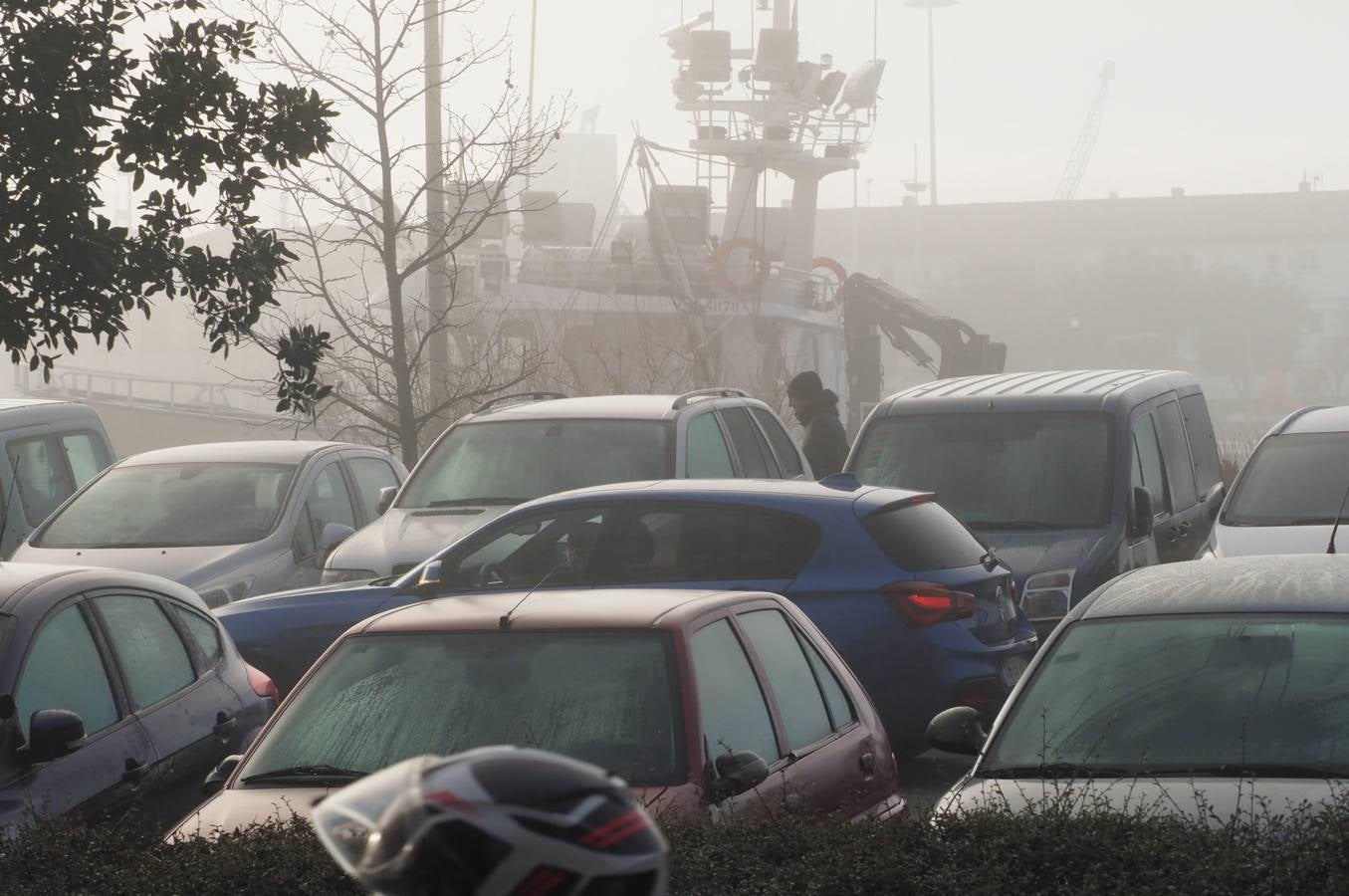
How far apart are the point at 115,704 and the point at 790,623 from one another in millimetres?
2425

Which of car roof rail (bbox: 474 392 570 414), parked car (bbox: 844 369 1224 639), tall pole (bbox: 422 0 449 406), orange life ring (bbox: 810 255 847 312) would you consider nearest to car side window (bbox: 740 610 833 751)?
parked car (bbox: 844 369 1224 639)

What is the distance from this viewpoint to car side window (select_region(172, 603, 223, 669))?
753 centimetres

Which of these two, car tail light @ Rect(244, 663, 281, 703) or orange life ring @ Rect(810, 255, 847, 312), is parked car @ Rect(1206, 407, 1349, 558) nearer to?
car tail light @ Rect(244, 663, 281, 703)

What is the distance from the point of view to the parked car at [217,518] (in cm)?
1186

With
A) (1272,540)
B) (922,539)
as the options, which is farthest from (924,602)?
(1272,540)

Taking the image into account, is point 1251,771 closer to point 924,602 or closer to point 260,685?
point 924,602

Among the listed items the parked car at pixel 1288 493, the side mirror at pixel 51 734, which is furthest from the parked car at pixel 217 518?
the side mirror at pixel 51 734

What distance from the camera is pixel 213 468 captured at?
42.8 ft

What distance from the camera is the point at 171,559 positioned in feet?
38.8

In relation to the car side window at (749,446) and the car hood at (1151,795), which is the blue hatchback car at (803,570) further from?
the car hood at (1151,795)

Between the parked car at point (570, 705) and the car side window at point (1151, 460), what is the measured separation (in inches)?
256

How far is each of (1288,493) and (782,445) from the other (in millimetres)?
3510

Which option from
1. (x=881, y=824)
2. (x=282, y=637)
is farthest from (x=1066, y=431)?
(x=881, y=824)

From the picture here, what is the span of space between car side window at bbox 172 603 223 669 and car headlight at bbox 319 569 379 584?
2.96 m
